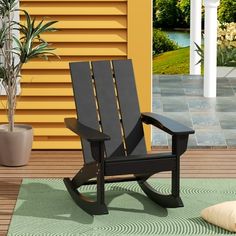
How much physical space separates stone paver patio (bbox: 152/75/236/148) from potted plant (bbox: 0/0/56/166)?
53.7 inches

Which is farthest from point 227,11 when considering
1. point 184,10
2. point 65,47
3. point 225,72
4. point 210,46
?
point 65,47

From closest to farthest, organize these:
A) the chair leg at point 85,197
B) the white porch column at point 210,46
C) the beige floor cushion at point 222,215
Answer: the beige floor cushion at point 222,215 < the chair leg at point 85,197 < the white porch column at point 210,46

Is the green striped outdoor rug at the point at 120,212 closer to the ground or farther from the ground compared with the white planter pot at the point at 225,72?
closer to the ground

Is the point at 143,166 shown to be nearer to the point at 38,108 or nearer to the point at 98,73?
the point at 98,73

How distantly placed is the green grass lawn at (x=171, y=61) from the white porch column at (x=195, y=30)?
2839 millimetres

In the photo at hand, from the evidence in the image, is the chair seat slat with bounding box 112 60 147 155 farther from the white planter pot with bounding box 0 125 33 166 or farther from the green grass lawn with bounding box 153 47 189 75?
the green grass lawn with bounding box 153 47 189 75

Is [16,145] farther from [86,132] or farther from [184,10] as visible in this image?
[184,10]

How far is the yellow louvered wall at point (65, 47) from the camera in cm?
815

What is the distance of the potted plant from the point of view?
24.8 feet

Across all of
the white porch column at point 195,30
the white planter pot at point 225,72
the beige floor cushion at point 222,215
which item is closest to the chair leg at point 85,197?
the beige floor cushion at point 222,215

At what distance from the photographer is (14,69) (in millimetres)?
7676

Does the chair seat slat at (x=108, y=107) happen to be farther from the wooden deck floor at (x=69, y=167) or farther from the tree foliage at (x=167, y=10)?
the tree foliage at (x=167, y=10)

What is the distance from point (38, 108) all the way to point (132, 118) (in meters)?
1.63

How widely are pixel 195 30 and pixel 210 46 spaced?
1.96 metres
